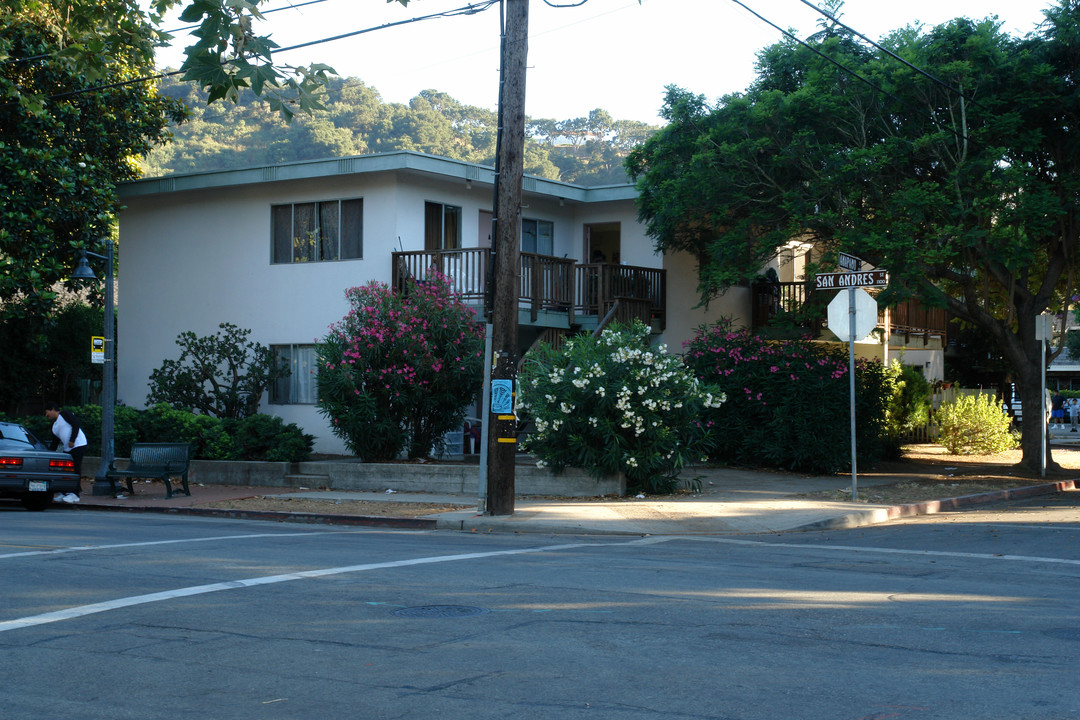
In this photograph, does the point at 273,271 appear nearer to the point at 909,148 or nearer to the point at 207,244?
the point at 207,244

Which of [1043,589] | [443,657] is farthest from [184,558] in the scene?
[1043,589]

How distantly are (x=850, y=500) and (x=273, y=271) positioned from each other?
1371cm

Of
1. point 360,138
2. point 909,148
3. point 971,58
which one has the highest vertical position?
point 360,138

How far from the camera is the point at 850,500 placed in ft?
54.0

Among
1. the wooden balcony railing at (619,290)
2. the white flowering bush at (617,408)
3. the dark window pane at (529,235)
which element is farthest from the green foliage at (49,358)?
the white flowering bush at (617,408)

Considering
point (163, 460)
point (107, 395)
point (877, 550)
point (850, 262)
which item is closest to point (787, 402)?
point (850, 262)

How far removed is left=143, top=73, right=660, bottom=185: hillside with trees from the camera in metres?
76.8

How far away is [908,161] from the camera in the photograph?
19406 millimetres

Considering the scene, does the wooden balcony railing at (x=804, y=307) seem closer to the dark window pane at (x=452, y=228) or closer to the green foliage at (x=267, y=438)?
the dark window pane at (x=452, y=228)

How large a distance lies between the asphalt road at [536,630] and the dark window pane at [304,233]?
12.0m

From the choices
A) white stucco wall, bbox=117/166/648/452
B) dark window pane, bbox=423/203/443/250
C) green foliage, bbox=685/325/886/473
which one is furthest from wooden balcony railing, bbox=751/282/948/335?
dark window pane, bbox=423/203/443/250

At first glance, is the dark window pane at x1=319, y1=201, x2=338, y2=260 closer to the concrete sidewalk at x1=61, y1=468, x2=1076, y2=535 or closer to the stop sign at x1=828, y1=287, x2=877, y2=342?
the concrete sidewalk at x1=61, y1=468, x2=1076, y2=535

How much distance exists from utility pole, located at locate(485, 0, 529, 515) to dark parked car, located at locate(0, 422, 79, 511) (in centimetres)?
736

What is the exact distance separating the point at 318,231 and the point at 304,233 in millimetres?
408
